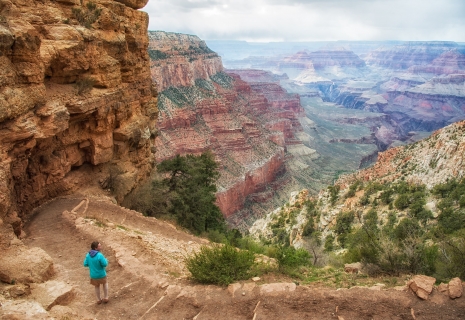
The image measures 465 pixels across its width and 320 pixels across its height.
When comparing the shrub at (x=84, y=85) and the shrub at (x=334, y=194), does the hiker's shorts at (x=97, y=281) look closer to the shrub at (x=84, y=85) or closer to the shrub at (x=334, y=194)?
the shrub at (x=84, y=85)

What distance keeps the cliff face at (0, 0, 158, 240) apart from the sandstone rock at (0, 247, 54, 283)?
6.33 ft

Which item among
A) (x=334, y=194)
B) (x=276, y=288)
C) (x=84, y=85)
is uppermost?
(x=84, y=85)

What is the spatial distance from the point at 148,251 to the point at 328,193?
2174 centimetres

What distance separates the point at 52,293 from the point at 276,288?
509cm

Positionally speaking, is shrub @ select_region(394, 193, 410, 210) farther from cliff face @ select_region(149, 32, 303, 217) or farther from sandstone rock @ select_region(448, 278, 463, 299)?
cliff face @ select_region(149, 32, 303, 217)

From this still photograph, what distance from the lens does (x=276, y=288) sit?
8.48 m

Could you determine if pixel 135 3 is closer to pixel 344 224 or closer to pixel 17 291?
pixel 17 291

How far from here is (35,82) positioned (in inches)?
482

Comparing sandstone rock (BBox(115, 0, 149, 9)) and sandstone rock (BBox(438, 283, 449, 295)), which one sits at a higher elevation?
sandstone rock (BBox(115, 0, 149, 9))

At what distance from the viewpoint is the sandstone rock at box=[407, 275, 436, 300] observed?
7.96 metres

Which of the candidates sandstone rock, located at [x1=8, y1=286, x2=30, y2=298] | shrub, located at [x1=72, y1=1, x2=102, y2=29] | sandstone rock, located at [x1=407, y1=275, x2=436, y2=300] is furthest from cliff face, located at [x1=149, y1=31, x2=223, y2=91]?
sandstone rock, located at [x1=407, y1=275, x2=436, y2=300]

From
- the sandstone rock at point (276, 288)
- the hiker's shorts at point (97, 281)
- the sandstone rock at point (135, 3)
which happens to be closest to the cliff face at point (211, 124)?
the sandstone rock at point (135, 3)

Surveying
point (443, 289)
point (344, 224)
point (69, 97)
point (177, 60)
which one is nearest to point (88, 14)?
point (69, 97)

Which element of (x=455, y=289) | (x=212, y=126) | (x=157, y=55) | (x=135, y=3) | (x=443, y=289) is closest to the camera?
(x=455, y=289)
